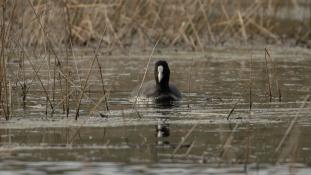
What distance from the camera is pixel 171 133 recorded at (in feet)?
36.1

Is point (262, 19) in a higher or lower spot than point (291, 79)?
higher

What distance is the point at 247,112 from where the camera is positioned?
12.8 metres

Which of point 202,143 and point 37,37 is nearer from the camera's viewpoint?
point 202,143

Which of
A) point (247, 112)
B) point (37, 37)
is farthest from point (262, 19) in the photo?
point (247, 112)

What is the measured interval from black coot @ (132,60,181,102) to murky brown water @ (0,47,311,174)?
0.20 m

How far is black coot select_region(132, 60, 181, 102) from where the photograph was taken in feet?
48.7

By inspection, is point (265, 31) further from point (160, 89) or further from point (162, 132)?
point (162, 132)

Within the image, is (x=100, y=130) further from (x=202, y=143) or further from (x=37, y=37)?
(x=37, y=37)

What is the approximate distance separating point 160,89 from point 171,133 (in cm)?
418

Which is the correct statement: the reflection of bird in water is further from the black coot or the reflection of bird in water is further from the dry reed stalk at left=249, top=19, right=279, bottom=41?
the dry reed stalk at left=249, top=19, right=279, bottom=41

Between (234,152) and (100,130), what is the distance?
2.00 meters

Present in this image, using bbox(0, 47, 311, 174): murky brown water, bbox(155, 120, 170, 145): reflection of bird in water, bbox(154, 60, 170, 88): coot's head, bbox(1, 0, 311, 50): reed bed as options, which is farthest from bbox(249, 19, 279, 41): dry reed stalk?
bbox(155, 120, 170, 145): reflection of bird in water

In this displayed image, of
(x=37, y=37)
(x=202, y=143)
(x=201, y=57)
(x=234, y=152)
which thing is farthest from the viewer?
(x=201, y=57)

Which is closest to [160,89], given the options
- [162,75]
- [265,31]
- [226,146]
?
[162,75]
